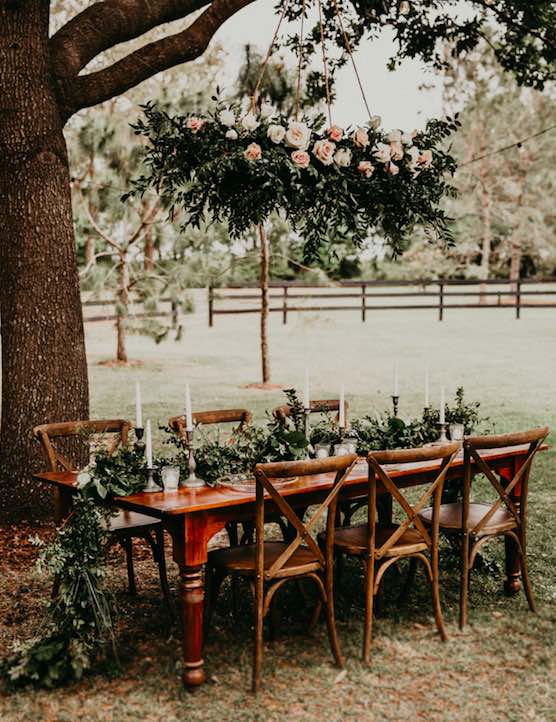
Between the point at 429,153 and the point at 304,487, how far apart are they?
70.0 inches

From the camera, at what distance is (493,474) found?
4.20 meters

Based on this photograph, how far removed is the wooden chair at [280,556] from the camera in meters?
3.49

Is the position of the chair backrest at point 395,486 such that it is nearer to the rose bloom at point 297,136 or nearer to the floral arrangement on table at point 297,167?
the floral arrangement on table at point 297,167

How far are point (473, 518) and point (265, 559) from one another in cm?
122

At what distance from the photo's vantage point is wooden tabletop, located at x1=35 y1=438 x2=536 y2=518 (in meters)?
3.49

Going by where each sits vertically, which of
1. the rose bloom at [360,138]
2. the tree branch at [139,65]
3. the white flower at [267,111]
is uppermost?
the tree branch at [139,65]

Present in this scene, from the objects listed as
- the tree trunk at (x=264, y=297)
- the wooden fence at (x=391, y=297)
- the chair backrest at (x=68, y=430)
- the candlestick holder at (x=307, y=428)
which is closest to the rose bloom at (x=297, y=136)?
the candlestick holder at (x=307, y=428)

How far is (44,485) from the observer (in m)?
5.89

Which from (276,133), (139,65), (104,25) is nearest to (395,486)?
(276,133)

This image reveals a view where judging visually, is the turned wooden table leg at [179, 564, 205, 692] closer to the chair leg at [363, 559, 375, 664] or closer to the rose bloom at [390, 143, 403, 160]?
the chair leg at [363, 559, 375, 664]

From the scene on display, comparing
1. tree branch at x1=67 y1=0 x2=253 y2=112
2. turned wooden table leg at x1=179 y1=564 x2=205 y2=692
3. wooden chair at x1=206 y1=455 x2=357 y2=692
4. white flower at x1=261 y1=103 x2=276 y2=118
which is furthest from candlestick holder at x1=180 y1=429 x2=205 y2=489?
tree branch at x1=67 y1=0 x2=253 y2=112

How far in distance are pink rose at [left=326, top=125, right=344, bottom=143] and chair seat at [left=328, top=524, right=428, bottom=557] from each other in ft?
6.07

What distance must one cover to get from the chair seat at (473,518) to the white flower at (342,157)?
180cm

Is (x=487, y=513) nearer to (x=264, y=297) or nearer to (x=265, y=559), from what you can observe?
(x=265, y=559)
